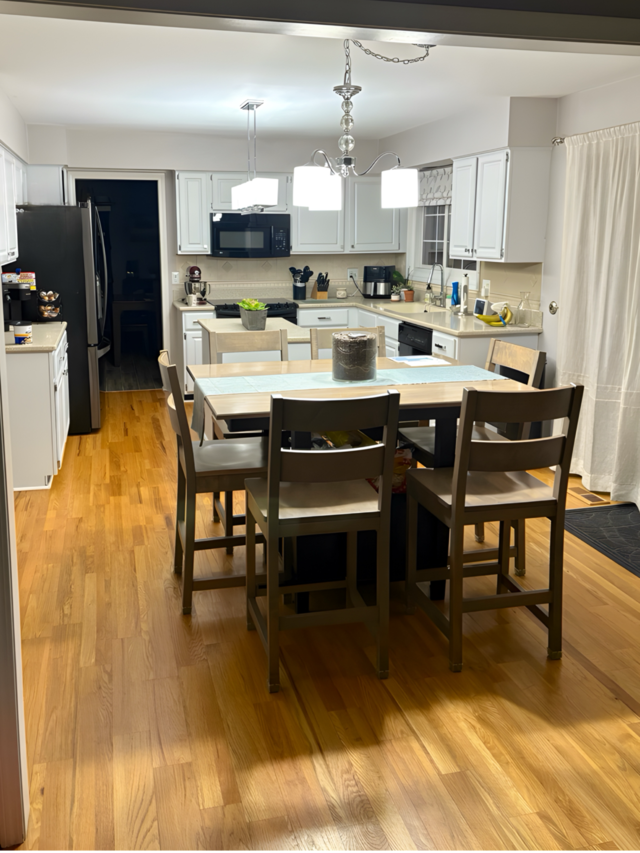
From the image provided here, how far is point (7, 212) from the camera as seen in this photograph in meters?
4.83

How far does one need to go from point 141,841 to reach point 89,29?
324 cm

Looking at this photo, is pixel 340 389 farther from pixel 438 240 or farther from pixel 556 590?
pixel 438 240

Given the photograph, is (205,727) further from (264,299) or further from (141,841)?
(264,299)

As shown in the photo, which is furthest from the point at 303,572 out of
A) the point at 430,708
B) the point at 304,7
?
the point at 304,7

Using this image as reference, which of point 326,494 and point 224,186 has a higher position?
point 224,186

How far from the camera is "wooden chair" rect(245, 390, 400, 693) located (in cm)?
240

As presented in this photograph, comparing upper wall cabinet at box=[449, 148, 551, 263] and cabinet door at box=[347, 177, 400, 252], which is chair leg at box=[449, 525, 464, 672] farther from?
cabinet door at box=[347, 177, 400, 252]

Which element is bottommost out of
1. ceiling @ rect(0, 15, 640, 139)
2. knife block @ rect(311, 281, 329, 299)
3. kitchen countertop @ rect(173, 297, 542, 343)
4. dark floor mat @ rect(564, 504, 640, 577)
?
dark floor mat @ rect(564, 504, 640, 577)

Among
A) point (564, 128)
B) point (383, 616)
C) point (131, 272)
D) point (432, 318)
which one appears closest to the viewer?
point (383, 616)

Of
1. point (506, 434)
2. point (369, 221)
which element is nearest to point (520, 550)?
point (506, 434)

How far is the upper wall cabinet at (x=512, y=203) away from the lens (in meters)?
5.12

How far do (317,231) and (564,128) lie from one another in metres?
2.98

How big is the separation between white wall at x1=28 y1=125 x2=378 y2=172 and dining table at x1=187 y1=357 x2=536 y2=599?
3880 mm

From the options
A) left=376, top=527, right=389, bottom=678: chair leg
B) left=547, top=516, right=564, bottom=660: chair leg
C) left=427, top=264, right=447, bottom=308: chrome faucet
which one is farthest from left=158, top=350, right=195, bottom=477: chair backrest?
left=427, top=264, right=447, bottom=308: chrome faucet
